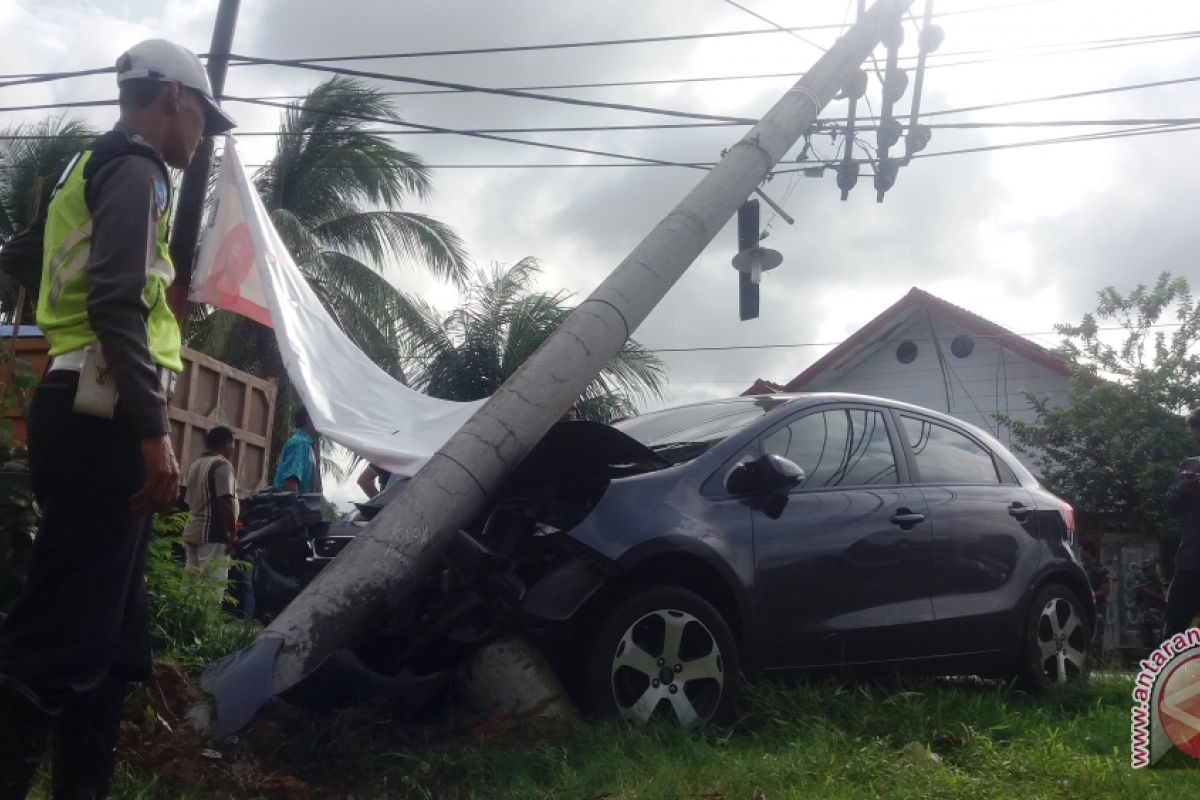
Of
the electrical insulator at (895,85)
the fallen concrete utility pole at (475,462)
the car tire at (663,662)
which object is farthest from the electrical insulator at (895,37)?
the car tire at (663,662)

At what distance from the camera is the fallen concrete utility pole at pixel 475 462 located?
15.0 ft

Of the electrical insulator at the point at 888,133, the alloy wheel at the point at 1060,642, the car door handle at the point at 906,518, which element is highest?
the electrical insulator at the point at 888,133

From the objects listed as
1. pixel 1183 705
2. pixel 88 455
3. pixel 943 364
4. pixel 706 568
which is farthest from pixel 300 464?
pixel 943 364

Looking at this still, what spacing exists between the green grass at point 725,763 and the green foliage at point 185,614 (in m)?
1.13

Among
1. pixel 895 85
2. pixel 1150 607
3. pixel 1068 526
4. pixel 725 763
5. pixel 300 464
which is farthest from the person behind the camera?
pixel 1150 607

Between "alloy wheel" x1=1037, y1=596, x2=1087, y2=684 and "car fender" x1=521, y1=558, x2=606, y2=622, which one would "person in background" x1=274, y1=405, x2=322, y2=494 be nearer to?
"car fender" x1=521, y1=558, x2=606, y2=622

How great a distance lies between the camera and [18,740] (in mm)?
3055

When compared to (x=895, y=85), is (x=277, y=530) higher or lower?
lower

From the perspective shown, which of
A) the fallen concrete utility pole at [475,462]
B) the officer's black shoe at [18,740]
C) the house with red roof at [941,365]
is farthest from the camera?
the house with red roof at [941,365]

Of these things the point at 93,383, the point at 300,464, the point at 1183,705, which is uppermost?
the point at 93,383

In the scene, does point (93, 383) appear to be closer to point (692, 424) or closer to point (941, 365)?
point (692, 424)

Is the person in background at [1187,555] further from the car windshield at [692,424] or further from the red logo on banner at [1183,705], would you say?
the red logo on banner at [1183,705]

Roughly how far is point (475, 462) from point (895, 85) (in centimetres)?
875

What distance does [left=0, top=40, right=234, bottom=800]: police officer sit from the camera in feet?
9.96
